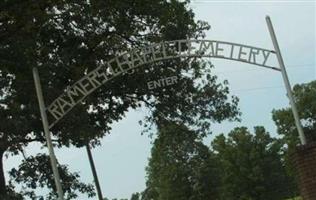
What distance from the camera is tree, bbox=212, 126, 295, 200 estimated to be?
246 ft

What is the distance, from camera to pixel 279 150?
78000 mm

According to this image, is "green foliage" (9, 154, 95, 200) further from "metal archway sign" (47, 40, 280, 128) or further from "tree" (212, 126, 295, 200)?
"tree" (212, 126, 295, 200)

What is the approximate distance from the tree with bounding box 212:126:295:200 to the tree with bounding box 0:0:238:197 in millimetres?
50202

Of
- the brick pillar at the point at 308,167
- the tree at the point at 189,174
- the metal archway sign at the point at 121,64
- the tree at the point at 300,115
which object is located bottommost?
the brick pillar at the point at 308,167

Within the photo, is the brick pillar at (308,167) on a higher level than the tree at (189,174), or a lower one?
lower

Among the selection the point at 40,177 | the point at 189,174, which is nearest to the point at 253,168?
the point at 189,174

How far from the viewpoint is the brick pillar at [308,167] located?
12984mm

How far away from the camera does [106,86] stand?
2272 centimetres

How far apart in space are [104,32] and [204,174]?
4205cm

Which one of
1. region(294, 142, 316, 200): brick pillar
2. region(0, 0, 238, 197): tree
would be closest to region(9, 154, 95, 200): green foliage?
region(0, 0, 238, 197): tree

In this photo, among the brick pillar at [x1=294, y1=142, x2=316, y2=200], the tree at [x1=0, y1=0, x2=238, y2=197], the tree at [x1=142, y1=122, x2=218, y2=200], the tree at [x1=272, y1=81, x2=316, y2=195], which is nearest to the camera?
the brick pillar at [x1=294, y1=142, x2=316, y2=200]

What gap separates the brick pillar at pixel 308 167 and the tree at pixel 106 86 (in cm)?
678

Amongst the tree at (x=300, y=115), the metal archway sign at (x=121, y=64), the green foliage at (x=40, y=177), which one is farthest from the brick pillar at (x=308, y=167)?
the tree at (x=300, y=115)

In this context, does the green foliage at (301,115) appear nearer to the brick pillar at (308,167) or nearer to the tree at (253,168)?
the tree at (253,168)
